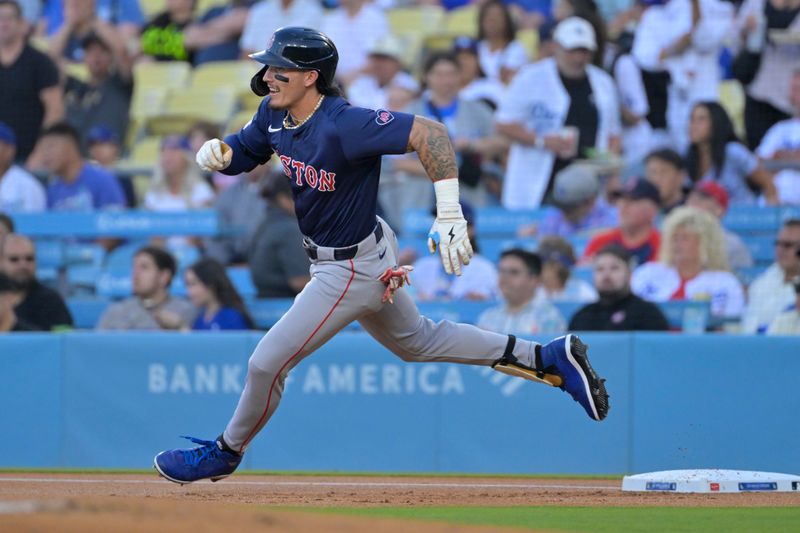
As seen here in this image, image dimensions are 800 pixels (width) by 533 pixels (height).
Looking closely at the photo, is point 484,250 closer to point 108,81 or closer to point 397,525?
point 108,81

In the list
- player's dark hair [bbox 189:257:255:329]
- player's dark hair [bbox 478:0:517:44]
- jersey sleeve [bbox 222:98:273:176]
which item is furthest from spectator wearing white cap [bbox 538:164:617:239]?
jersey sleeve [bbox 222:98:273:176]

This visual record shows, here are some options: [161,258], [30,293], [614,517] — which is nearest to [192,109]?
[161,258]

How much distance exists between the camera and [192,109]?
1366cm

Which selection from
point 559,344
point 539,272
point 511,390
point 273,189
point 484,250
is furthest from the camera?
point 484,250

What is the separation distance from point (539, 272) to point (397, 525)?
4855 millimetres

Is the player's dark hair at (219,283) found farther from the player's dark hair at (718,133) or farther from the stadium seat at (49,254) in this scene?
the player's dark hair at (718,133)

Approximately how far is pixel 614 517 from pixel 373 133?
195 centimetres

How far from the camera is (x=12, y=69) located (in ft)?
41.9

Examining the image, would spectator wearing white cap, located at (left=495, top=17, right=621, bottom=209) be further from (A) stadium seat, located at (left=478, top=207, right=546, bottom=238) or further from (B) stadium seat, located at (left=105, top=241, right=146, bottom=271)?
(B) stadium seat, located at (left=105, top=241, right=146, bottom=271)

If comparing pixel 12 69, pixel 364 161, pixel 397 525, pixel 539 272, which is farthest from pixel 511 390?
pixel 12 69

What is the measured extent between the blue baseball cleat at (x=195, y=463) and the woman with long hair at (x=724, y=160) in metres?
5.91

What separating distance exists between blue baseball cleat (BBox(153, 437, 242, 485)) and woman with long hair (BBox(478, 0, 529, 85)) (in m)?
6.66

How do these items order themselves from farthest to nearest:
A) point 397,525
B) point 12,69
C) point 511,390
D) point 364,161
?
1. point 12,69
2. point 511,390
3. point 364,161
4. point 397,525

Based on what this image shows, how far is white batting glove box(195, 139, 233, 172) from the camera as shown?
639 centimetres
